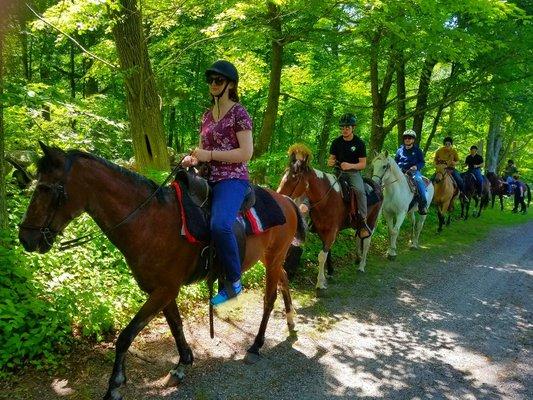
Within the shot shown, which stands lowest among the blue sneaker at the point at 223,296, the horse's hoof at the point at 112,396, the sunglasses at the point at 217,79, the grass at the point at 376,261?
the grass at the point at 376,261

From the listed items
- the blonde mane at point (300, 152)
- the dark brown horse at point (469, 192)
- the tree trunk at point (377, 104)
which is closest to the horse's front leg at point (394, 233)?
the tree trunk at point (377, 104)

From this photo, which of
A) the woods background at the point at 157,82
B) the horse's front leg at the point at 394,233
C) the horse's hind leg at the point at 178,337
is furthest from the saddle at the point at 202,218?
the horse's front leg at the point at 394,233

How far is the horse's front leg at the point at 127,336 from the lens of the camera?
3508mm

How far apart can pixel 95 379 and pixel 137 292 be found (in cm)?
152

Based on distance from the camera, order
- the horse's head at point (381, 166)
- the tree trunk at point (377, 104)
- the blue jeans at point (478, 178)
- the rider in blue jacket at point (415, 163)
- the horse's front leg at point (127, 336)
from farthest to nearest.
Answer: the blue jeans at point (478, 178), the tree trunk at point (377, 104), the rider in blue jacket at point (415, 163), the horse's head at point (381, 166), the horse's front leg at point (127, 336)

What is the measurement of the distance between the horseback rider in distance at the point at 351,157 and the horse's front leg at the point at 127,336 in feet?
15.7

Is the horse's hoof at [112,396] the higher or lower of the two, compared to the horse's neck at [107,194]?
lower

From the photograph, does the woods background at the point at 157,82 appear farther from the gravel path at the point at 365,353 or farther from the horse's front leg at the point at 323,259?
the horse's front leg at the point at 323,259

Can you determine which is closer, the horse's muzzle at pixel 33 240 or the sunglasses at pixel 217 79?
the horse's muzzle at pixel 33 240

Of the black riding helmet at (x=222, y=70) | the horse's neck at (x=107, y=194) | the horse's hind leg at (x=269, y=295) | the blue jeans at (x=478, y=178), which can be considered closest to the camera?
the horse's neck at (x=107, y=194)

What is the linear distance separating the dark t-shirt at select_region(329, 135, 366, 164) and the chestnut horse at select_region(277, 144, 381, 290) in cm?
41

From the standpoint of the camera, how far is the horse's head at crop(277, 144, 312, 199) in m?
6.94

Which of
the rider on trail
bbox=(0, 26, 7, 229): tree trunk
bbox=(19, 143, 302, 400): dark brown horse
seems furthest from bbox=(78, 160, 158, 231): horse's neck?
the rider on trail

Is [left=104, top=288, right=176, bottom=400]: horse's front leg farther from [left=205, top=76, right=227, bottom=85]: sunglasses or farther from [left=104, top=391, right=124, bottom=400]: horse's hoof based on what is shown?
[left=205, top=76, right=227, bottom=85]: sunglasses
